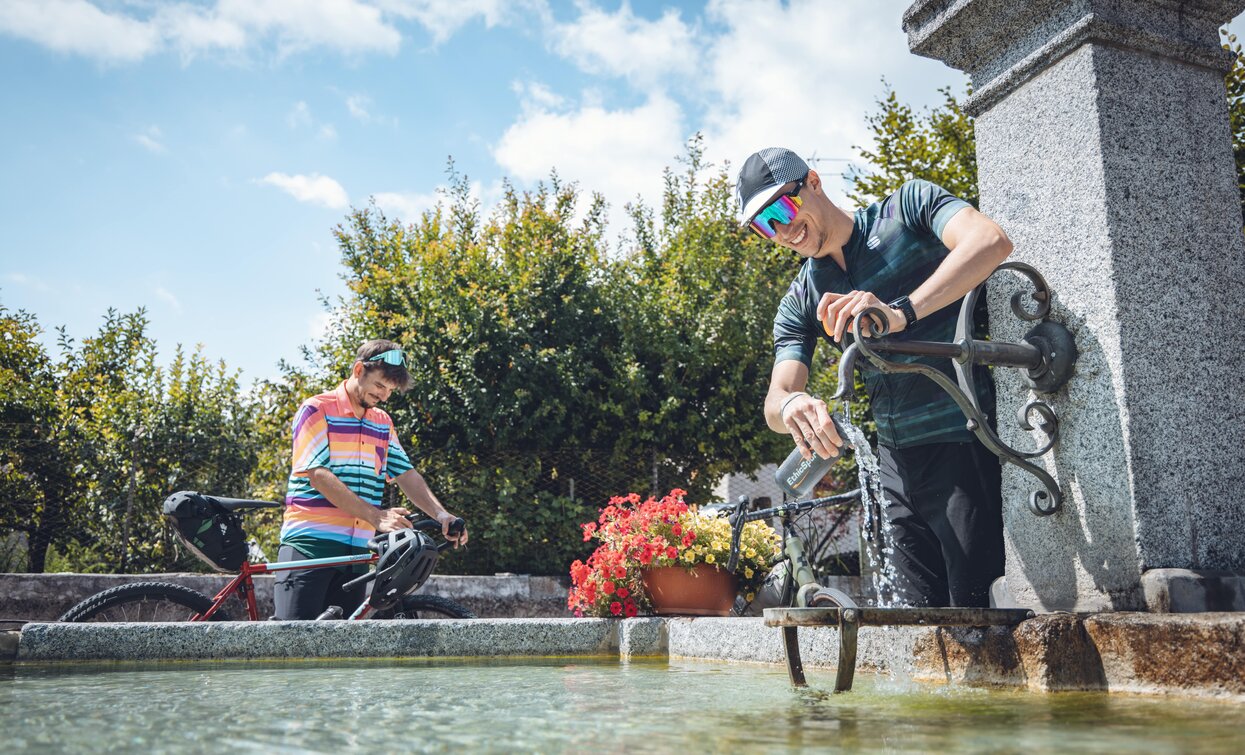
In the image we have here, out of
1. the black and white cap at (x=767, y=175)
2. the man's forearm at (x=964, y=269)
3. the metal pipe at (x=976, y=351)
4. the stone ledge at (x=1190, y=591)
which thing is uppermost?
the black and white cap at (x=767, y=175)

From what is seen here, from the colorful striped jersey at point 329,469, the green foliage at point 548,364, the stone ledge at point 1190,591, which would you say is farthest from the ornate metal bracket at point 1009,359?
the green foliage at point 548,364

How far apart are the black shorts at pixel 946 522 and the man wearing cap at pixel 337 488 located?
101 inches

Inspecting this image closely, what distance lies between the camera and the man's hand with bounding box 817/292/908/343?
2324 mm

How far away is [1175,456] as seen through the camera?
2484 millimetres

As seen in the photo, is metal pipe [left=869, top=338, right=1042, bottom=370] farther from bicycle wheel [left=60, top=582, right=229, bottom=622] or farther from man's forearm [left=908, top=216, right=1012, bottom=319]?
A: bicycle wheel [left=60, top=582, right=229, bottom=622]

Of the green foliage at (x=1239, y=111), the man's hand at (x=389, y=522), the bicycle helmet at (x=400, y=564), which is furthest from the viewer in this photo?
the green foliage at (x=1239, y=111)

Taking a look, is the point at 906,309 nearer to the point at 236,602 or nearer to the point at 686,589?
the point at 686,589

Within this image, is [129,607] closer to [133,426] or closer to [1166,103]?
[133,426]

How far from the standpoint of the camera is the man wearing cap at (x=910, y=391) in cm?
279

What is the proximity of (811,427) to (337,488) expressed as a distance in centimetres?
288

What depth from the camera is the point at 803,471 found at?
253 cm

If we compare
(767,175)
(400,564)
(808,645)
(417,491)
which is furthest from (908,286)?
(417,491)

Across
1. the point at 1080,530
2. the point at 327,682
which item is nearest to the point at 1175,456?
the point at 1080,530

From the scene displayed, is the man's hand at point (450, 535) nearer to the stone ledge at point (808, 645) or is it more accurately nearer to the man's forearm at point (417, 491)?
the man's forearm at point (417, 491)
